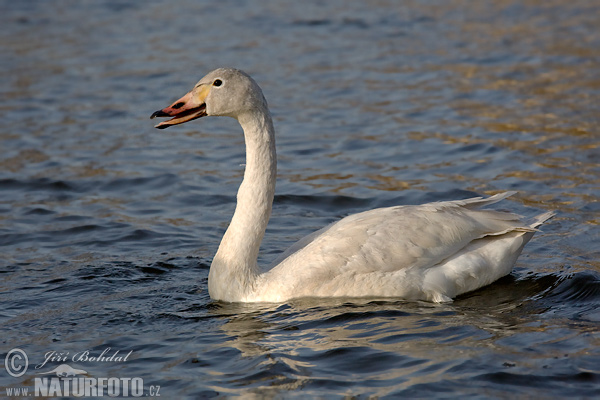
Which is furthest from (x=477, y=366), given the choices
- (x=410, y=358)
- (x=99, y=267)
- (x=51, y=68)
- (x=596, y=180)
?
(x=51, y=68)

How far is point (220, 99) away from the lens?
720 centimetres

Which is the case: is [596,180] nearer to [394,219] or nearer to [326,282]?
[394,219]

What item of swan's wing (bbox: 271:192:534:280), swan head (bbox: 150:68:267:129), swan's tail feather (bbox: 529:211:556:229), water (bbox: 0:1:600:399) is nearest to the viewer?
water (bbox: 0:1:600:399)

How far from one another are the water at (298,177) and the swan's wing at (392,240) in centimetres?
33

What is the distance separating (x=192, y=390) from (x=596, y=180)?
20.6ft

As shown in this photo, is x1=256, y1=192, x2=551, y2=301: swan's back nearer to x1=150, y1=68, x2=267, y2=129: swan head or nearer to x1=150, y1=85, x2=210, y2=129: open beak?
x1=150, y1=68, x2=267, y2=129: swan head

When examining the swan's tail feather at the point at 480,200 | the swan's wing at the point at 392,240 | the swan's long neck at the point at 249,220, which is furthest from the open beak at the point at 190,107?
the swan's tail feather at the point at 480,200

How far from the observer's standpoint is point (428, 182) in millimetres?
10539

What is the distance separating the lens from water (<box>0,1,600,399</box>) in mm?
6117

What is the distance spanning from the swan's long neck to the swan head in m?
0.11
